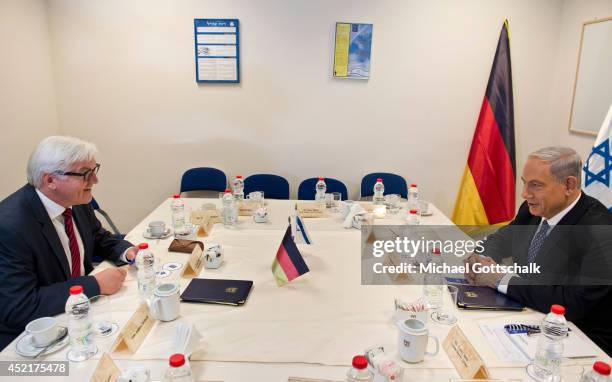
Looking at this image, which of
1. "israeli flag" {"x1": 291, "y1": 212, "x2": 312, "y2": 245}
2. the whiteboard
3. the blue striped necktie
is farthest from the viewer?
the whiteboard

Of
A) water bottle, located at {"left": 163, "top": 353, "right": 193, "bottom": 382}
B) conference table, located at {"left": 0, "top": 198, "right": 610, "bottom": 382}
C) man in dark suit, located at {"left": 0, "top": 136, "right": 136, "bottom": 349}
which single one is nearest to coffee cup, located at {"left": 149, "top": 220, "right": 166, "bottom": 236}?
conference table, located at {"left": 0, "top": 198, "right": 610, "bottom": 382}

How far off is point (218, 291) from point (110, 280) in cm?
46

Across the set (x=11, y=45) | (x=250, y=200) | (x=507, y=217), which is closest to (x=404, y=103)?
(x=507, y=217)

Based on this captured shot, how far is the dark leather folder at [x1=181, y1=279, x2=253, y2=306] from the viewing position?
1746 mm

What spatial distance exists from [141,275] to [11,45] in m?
2.78

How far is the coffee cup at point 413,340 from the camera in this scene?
137 cm

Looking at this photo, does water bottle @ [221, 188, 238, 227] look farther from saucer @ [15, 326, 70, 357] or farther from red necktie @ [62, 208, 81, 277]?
saucer @ [15, 326, 70, 357]

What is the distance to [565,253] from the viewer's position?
74.9 inches

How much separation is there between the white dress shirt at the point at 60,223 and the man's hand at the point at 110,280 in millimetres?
229

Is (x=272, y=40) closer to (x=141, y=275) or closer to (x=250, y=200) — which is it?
(x=250, y=200)

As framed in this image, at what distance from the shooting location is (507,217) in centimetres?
412

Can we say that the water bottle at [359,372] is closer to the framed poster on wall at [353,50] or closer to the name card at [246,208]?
the name card at [246,208]

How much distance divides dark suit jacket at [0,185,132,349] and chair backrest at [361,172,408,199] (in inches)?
107

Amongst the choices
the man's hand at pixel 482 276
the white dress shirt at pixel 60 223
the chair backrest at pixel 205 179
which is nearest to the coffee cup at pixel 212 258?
the white dress shirt at pixel 60 223
